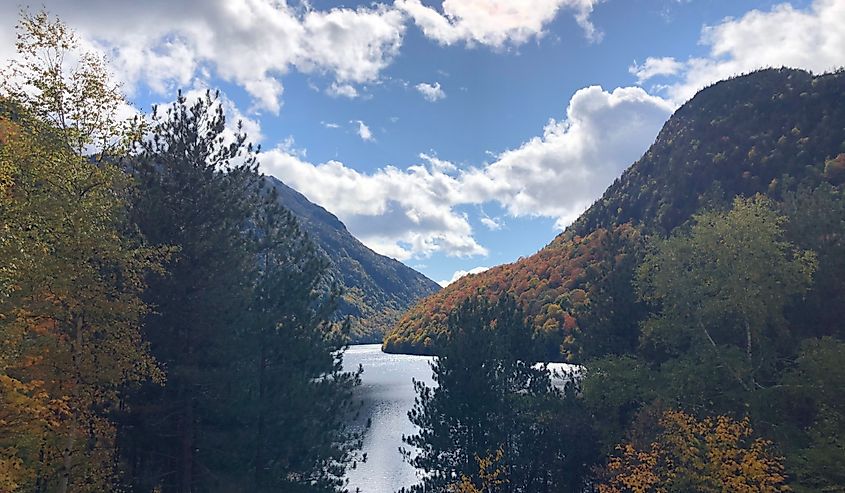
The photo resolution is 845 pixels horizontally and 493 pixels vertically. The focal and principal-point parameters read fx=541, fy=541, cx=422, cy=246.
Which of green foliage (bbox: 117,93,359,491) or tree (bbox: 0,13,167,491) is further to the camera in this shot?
green foliage (bbox: 117,93,359,491)

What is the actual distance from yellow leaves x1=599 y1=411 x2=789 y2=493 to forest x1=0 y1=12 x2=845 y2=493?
140mm

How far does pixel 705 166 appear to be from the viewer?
122438mm

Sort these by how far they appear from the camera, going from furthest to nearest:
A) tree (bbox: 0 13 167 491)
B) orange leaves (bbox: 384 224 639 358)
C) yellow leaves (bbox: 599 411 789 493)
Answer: orange leaves (bbox: 384 224 639 358)
yellow leaves (bbox: 599 411 789 493)
tree (bbox: 0 13 167 491)

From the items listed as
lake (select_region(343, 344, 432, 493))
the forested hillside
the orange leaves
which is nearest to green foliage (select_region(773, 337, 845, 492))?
the forested hillside

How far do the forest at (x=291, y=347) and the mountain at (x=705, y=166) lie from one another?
4275cm

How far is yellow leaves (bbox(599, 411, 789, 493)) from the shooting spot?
18.6m

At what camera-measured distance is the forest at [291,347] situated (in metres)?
15.9

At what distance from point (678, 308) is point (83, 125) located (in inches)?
1028

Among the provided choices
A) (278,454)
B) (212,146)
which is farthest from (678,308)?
(212,146)

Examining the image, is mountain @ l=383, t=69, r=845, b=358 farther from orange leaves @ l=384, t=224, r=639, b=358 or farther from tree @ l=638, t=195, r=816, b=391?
tree @ l=638, t=195, r=816, b=391

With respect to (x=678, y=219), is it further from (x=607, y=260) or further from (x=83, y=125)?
(x=83, y=125)

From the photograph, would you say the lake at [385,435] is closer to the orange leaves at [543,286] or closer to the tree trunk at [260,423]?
the tree trunk at [260,423]

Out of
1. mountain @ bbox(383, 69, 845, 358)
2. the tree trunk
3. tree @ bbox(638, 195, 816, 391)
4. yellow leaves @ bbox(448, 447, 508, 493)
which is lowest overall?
yellow leaves @ bbox(448, 447, 508, 493)

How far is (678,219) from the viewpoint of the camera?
4439 inches
